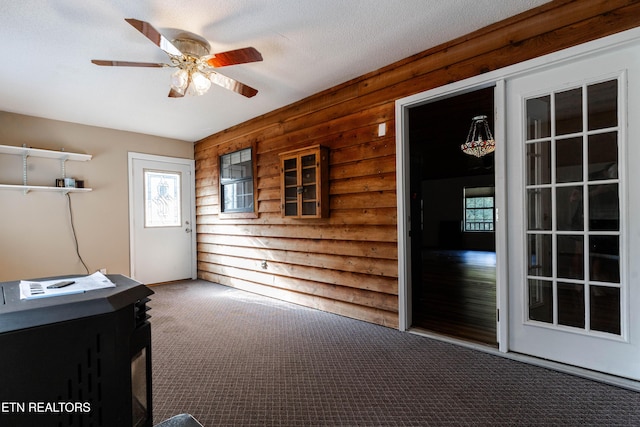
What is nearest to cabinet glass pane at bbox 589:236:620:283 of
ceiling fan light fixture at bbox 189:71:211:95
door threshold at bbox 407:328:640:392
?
door threshold at bbox 407:328:640:392

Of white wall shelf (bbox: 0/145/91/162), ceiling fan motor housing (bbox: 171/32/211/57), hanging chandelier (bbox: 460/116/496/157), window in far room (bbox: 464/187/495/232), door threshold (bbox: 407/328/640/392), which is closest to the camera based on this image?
door threshold (bbox: 407/328/640/392)

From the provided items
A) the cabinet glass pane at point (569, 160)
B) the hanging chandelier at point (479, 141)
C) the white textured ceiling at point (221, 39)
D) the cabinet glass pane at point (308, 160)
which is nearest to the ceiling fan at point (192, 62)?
the white textured ceiling at point (221, 39)

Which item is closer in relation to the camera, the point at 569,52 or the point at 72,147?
the point at 569,52

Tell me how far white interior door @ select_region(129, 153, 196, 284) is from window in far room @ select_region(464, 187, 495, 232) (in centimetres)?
818

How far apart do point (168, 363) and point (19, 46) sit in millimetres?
2778

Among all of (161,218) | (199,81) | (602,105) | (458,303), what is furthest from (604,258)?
(161,218)

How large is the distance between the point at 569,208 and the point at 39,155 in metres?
5.76

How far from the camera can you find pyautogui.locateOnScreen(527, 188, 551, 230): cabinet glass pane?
224cm

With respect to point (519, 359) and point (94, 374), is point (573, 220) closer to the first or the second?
point (519, 359)

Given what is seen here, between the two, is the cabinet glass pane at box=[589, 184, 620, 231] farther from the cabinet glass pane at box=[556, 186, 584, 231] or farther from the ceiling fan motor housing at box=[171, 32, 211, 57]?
the ceiling fan motor housing at box=[171, 32, 211, 57]

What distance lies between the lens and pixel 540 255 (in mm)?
2277

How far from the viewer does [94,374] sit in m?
0.81

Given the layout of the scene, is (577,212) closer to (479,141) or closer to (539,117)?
(539,117)

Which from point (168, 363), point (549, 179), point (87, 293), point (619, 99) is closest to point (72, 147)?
point (168, 363)
